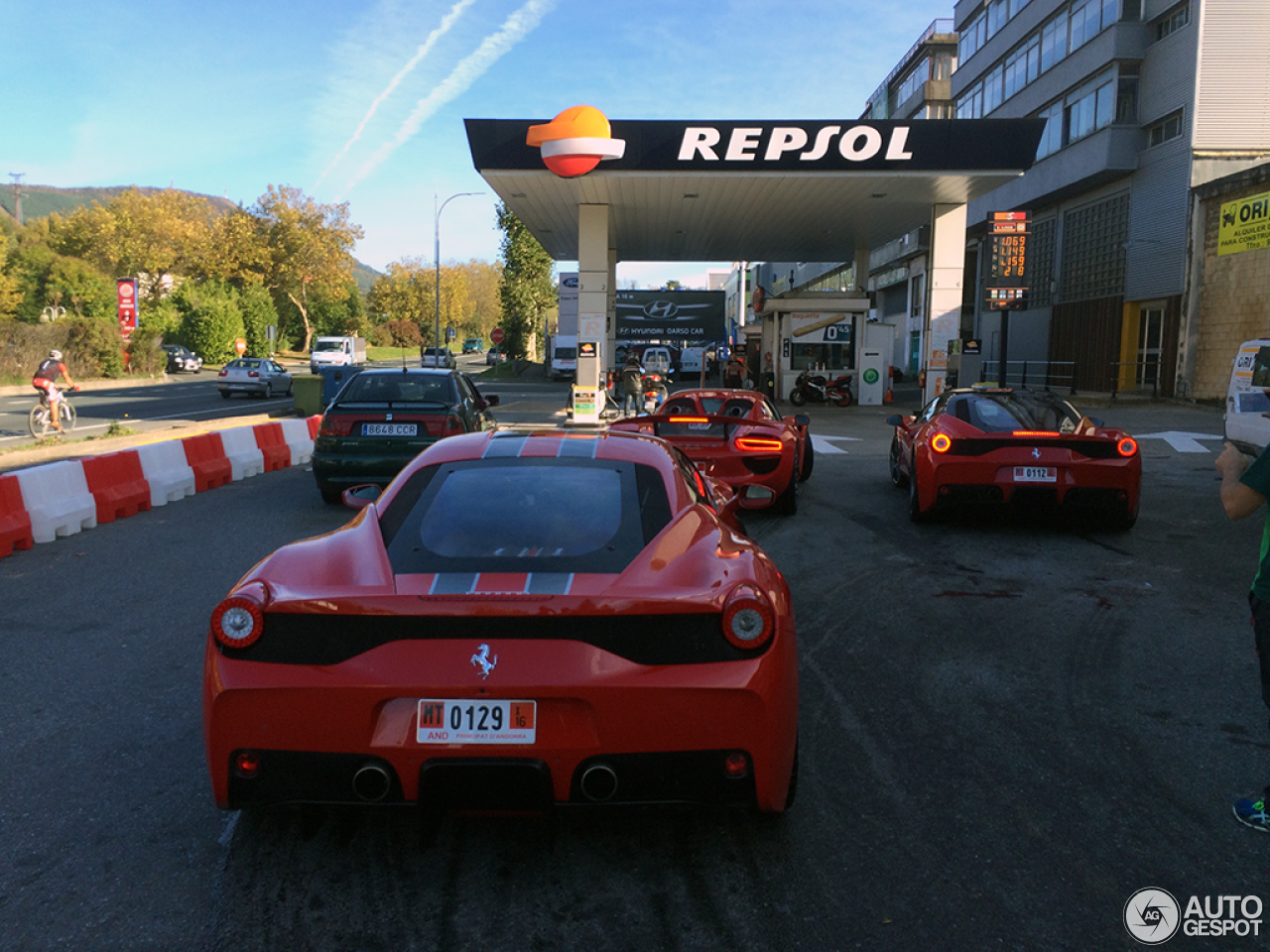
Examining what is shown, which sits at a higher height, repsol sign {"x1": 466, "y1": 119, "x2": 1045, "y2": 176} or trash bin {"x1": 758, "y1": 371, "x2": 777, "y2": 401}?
repsol sign {"x1": 466, "y1": 119, "x2": 1045, "y2": 176}

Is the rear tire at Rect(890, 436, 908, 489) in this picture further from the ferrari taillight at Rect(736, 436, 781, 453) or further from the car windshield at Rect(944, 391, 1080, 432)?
the ferrari taillight at Rect(736, 436, 781, 453)

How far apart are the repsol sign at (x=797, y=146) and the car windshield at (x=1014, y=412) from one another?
497 inches

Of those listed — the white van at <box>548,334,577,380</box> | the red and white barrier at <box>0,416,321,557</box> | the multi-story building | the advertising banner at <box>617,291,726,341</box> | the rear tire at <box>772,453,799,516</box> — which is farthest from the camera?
the advertising banner at <box>617,291,726,341</box>

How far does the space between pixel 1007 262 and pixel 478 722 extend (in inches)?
852

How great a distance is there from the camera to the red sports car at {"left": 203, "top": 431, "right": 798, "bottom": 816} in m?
2.82

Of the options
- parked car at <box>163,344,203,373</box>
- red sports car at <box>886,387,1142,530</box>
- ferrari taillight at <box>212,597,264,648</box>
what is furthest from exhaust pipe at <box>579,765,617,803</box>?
parked car at <box>163,344,203,373</box>

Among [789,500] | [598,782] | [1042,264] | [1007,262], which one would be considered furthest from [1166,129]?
[598,782]

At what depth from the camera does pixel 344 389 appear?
1095cm

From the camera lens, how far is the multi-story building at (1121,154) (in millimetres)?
28156

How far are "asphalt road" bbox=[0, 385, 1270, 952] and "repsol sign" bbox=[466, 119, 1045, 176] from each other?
51.7ft

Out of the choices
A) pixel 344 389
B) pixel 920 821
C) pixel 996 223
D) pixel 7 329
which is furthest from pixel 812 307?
pixel 7 329

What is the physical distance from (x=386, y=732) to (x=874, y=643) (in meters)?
3.49

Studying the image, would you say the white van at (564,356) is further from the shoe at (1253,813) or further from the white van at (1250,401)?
the shoe at (1253,813)

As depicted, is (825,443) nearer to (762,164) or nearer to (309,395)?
(762,164)
